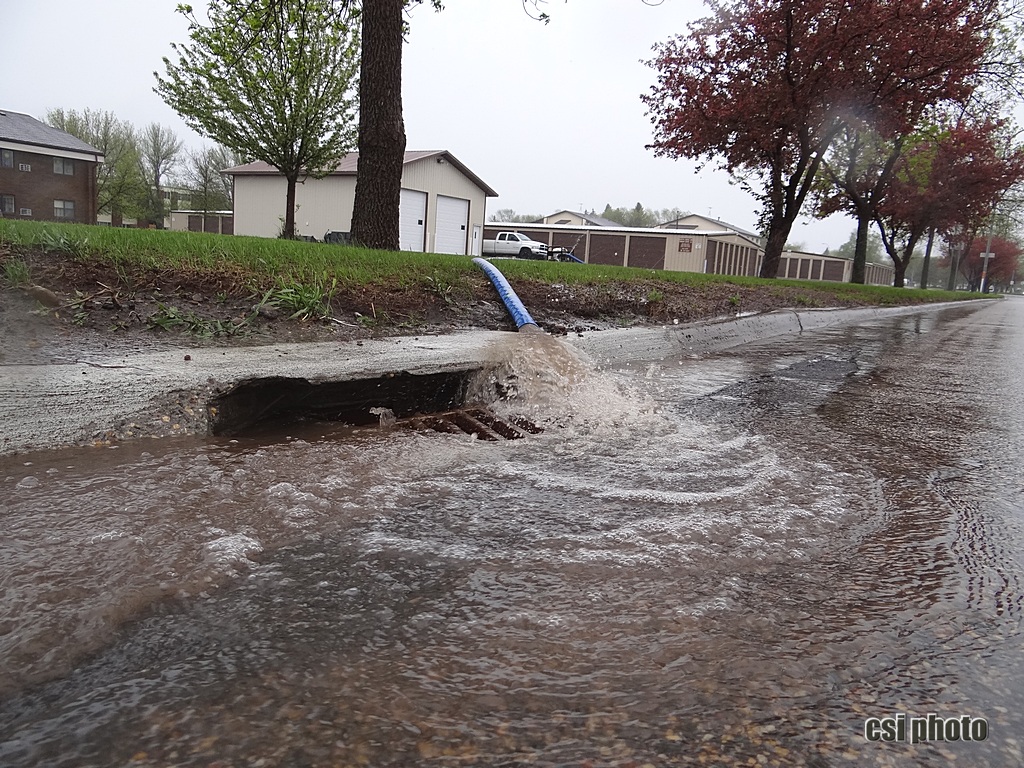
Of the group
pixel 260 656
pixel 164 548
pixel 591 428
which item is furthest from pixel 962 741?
pixel 591 428

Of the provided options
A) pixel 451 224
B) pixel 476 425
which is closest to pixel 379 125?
pixel 476 425

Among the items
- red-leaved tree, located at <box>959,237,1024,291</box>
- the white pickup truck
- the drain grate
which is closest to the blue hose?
the drain grate

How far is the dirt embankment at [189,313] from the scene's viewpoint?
3.92m

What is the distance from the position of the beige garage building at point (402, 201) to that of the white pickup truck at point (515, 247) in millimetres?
2744

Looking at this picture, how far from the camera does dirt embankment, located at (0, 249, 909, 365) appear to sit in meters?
3.92

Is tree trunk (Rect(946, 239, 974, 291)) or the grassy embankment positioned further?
tree trunk (Rect(946, 239, 974, 291))

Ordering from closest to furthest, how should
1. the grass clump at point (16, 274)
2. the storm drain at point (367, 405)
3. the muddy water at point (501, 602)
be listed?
Result: the muddy water at point (501, 602), the storm drain at point (367, 405), the grass clump at point (16, 274)

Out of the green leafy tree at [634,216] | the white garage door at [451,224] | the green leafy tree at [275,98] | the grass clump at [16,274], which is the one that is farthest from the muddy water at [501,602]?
the green leafy tree at [634,216]

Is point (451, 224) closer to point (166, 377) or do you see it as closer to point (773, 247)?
point (773, 247)

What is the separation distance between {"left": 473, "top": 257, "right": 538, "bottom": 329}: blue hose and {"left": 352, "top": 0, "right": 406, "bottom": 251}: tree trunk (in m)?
1.48

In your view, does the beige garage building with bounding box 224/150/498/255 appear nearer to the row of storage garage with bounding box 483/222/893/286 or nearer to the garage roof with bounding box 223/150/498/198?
the garage roof with bounding box 223/150/498/198

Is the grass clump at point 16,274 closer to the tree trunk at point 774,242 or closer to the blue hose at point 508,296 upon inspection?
the blue hose at point 508,296

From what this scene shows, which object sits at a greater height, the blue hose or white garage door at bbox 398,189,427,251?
white garage door at bbox 398,189,427,251

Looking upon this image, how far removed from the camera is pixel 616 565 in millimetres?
2189
